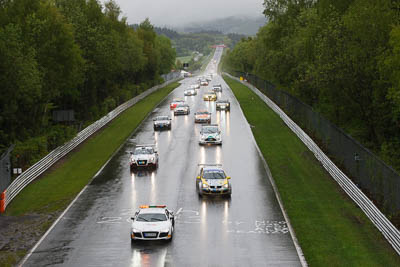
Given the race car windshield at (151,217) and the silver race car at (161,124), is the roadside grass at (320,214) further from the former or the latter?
the silver race car at (161,124)

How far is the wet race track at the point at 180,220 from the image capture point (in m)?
23.8

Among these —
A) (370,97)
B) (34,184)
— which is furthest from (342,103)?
(34,184)

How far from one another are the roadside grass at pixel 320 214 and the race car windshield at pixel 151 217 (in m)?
6.07

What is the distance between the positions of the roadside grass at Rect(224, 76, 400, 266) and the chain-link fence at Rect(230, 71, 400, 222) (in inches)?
46.4

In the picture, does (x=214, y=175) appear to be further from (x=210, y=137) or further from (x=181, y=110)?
(x=181, y=110)

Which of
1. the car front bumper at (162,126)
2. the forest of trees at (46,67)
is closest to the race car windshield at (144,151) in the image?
the forest of trees at (46,67)

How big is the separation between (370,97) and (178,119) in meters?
29.0

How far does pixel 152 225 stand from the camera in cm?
2567

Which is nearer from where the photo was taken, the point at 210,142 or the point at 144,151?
the point at 144,151

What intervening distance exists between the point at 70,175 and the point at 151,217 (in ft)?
57.9

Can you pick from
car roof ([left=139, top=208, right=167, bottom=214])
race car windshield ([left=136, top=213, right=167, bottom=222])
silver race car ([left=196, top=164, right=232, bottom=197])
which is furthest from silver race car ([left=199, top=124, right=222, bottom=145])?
race car windshield ([left=136, top=213, right=167, bottom=222])

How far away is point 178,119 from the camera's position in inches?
2857

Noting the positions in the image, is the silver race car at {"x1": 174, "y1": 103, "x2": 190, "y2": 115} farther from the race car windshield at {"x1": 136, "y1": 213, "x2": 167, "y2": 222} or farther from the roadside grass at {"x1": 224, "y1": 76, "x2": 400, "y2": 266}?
the race car windshield at {"x1": 136, "y1": 213, "x2": 167, "y2": 222}

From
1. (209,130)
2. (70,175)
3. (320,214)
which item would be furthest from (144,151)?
(320,214)
